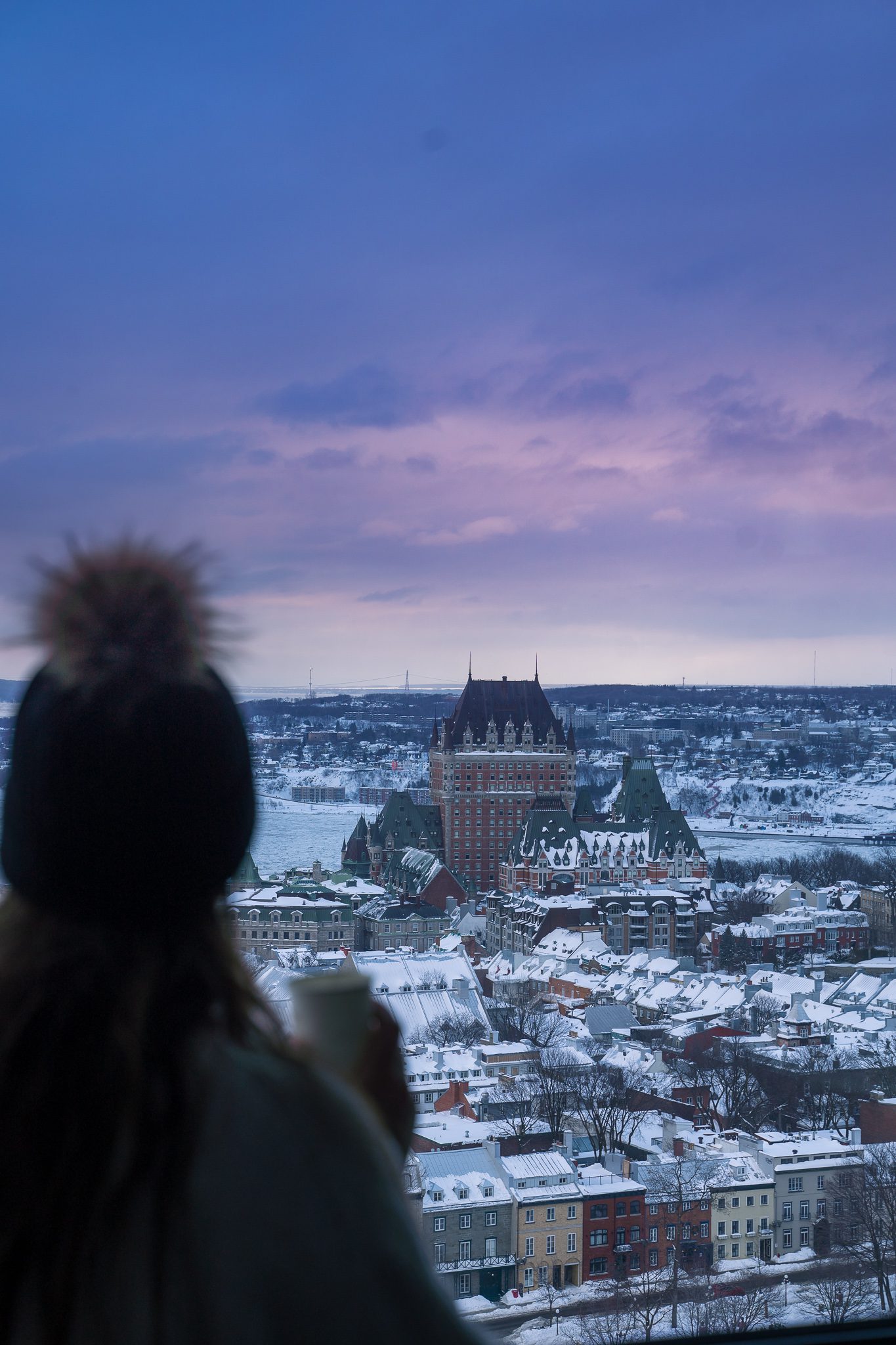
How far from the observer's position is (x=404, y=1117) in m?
0.54

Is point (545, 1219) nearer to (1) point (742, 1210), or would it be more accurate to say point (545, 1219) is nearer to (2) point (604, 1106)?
(1) point (742, 1210)

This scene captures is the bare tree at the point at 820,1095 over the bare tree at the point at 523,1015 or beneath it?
over

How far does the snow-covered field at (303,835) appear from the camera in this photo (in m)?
3.13

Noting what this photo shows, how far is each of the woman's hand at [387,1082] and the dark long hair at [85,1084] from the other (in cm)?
9

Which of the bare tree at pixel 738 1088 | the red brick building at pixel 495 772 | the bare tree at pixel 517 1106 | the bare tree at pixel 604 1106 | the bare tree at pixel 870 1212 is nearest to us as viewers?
the bare tree at pixel 870 1212

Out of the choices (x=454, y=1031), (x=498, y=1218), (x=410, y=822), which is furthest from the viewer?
(x=410, y=822)

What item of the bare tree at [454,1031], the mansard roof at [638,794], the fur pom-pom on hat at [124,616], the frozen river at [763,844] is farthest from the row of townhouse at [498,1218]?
the mansard roof at [638,794]

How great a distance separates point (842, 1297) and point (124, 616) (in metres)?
1.95

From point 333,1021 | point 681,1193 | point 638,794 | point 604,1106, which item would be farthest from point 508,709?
point 333,1021

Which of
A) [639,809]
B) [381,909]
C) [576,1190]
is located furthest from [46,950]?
[639,809]

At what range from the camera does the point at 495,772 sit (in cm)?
1611

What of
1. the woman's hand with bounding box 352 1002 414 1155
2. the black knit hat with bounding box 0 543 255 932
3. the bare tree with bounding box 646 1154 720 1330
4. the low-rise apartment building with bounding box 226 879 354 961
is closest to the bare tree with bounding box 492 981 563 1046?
the low-rise apartment building with bounding box 226 879 354 961

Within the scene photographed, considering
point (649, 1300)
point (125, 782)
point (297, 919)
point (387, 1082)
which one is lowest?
point (649, 1300)

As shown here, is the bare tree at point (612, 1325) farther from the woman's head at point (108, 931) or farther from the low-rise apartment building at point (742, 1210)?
the woman's head at point (108, 931)
